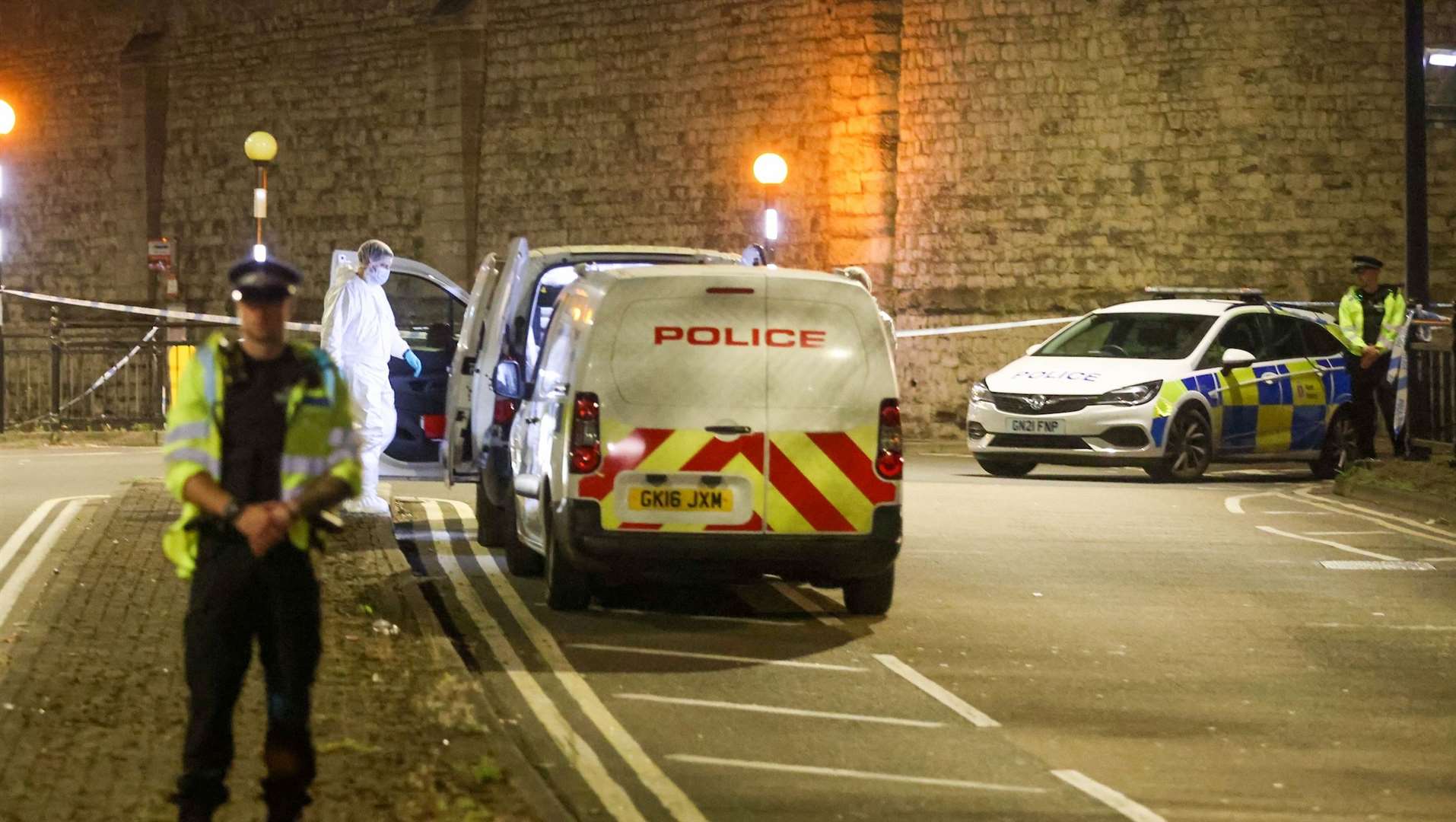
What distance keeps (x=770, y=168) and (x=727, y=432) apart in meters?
17.4

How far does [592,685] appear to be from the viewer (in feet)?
30.5

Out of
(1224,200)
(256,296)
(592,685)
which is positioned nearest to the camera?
(256,296)

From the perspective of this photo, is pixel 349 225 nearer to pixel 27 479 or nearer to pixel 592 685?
pixel 27 479

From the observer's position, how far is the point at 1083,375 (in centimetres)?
1927

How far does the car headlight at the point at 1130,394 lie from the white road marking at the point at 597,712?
285 inches

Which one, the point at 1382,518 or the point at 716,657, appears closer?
the point at 716,657

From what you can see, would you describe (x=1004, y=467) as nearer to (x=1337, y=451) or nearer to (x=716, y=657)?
(x=1337, y=451)

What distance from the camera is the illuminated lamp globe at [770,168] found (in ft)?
91.5

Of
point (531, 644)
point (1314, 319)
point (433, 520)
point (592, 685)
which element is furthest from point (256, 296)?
point (1314, 319)

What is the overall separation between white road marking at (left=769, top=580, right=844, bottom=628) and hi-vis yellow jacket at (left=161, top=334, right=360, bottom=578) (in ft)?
17.8

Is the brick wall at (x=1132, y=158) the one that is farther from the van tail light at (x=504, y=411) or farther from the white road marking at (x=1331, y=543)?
the van tail light at (x=504, y=411)

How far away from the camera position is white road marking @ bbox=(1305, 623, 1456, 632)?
1132 cm

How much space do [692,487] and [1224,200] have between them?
16724 millimetres

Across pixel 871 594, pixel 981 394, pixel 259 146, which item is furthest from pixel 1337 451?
pixel 259 146
